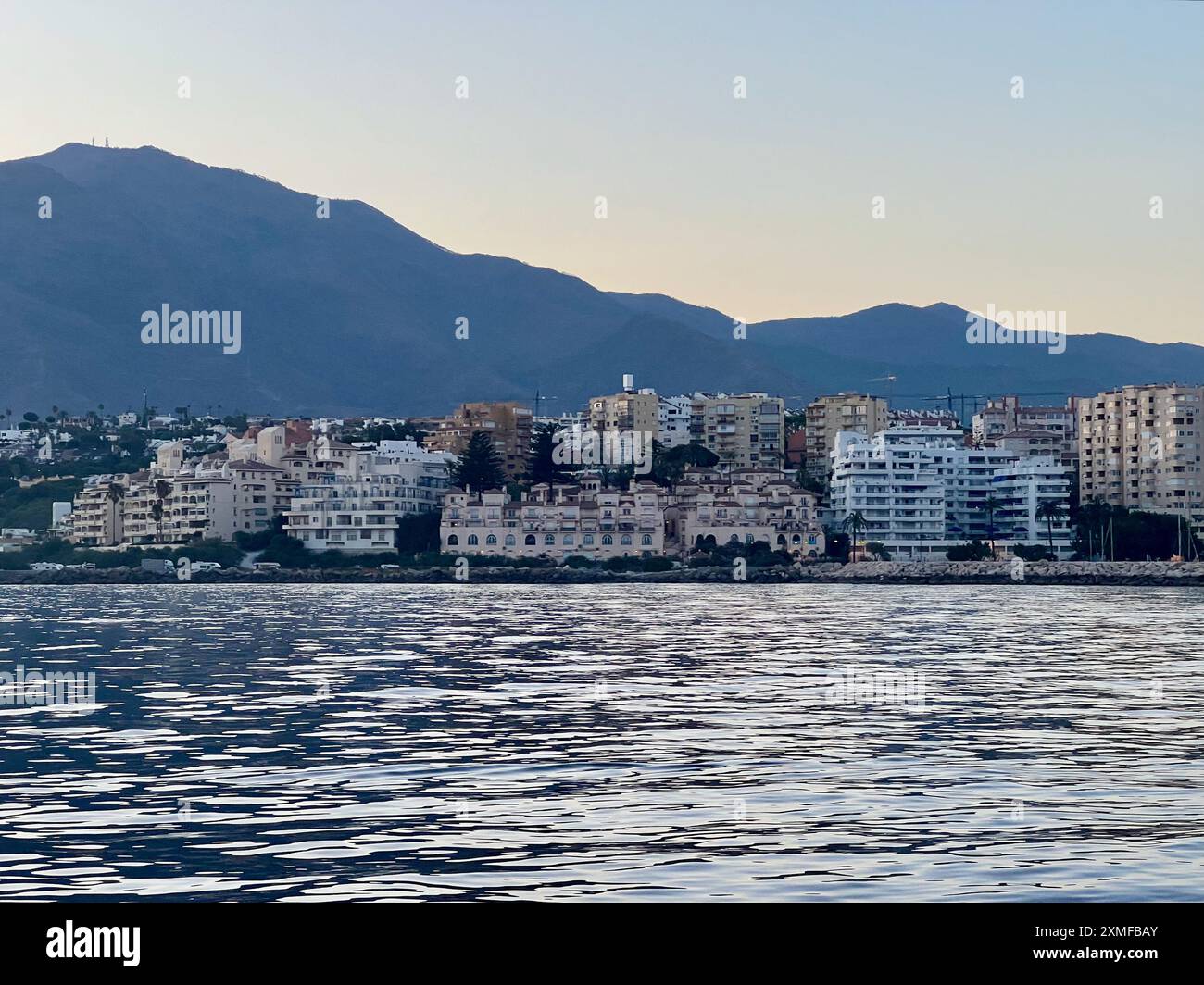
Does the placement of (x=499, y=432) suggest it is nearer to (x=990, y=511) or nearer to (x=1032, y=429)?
(x=990, y=511)

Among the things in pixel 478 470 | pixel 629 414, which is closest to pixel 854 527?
pixel 478 470

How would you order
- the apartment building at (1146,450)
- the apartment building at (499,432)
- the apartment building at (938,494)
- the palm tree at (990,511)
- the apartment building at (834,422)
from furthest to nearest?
the apartment building at (499,432)
the apartment building at (834,422)
the apartment building at (1146,450)
the palm tree at (990,511)
the apartment building at (938,494)

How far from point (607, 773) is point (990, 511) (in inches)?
5022

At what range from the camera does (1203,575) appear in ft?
358

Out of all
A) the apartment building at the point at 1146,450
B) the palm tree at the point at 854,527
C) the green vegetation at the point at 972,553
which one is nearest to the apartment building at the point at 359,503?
→ the palm tree at the point at 854,527

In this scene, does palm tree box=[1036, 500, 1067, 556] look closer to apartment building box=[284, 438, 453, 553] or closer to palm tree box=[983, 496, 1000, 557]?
palm tree box=[983, 496, 1000, 557]

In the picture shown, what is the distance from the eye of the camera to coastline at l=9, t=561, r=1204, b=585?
114000 mm

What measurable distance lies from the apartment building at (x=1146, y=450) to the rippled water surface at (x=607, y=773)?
105 m

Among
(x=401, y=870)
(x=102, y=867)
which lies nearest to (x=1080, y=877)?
(x=401, y=870)

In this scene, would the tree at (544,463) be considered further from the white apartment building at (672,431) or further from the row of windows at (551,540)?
the white apartment building at (672,431)

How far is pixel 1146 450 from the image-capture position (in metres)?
146

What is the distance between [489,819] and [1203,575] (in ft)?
333

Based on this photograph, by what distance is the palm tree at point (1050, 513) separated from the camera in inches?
5349
